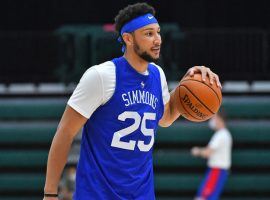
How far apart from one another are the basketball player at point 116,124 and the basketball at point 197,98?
0.40 m

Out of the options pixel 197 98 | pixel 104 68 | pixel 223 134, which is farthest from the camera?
pixel 223 134

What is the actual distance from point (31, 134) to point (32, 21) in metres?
2.44

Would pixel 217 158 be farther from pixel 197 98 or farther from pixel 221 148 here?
pixel 197 98

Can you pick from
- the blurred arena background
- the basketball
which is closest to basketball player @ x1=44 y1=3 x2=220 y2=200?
the basketball

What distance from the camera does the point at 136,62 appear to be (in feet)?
16.4

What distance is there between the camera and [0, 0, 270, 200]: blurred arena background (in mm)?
11938

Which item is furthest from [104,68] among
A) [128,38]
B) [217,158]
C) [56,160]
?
[217,158]

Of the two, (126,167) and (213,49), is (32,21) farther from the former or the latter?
(126,167)

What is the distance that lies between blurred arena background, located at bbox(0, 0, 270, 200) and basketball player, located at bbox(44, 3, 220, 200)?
682cm

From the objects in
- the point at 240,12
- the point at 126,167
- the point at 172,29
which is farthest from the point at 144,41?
the point at 240,12

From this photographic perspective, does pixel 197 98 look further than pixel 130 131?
Yes

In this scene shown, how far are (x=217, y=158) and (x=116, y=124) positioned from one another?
6.80 metres

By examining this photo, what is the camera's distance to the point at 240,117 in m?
12.1

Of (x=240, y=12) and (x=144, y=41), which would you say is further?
(x=240, y=12)
